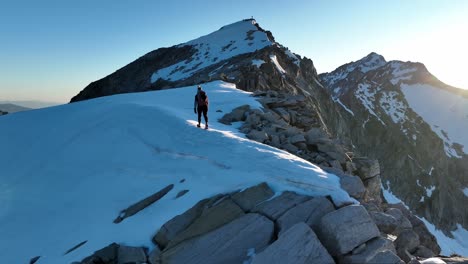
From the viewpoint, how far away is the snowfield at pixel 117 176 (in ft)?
37.9

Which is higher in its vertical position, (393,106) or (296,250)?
(296,250)

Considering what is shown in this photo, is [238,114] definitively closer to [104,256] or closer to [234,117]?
[234,117]

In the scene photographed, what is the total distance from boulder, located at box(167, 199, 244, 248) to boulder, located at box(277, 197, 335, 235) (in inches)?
54.8

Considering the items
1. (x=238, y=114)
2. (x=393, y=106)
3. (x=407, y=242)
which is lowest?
(x=393, y=106)

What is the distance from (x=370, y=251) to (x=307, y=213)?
6.72 feet

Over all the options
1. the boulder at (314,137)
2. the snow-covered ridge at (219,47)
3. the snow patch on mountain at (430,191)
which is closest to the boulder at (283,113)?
the boulder at (314,137)

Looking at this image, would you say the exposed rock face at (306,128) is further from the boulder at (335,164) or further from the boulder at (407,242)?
the boulder at (407,242)

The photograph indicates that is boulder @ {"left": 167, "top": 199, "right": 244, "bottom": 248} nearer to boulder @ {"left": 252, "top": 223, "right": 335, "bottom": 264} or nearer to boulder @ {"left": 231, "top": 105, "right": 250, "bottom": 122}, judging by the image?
boulder @ {"left": 252, "top": 223, "right": 335, "bottom": 264}

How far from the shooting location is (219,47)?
92.1 metres

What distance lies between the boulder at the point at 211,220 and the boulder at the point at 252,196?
0.70ft

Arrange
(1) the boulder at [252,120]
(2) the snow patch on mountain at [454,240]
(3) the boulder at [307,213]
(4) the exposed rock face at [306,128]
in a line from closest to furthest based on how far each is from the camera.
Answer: (3) the boulder at [307,213] → (4) the exposed rock face at [306,128] → (1) the boulder at [252,120] → (2) the snow patch on mountain at [454,240]

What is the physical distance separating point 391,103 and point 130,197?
578 feet

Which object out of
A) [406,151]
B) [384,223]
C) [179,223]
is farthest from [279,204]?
[406,151]

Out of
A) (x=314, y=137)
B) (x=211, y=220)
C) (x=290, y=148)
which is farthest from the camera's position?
(x=314, y=137)
